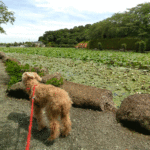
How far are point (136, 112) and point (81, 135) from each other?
1327 millimetres

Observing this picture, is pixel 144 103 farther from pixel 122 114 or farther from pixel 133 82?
pixel 133 82

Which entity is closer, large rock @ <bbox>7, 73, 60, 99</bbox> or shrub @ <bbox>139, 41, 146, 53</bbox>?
large rock @ <bbox>7, 73, 60, 99</bbox>

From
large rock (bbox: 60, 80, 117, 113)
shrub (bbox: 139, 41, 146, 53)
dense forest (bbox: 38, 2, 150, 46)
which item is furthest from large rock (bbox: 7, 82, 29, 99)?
dense forest (bbox: 38, 2, 150, 46)

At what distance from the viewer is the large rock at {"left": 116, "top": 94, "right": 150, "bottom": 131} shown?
277cm

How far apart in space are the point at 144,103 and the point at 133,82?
3.39 metres

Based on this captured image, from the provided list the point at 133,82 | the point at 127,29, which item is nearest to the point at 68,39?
the point at 127,29

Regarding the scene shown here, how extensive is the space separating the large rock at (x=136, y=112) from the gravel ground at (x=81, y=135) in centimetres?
22

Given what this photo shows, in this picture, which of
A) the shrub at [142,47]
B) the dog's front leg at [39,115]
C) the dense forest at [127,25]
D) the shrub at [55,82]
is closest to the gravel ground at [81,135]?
the dog's front leg at [39,115]

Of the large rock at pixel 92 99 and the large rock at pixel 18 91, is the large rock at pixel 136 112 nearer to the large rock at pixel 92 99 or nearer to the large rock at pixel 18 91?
the large rock at pixel 92 99

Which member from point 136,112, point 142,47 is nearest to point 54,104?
point 136,112

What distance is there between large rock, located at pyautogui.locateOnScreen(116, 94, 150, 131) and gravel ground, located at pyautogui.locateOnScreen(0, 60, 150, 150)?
0.22 m

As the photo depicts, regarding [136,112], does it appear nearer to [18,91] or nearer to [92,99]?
[92,99]

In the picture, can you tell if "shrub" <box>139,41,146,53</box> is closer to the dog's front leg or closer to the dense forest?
the dense forest

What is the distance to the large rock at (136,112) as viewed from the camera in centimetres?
277
